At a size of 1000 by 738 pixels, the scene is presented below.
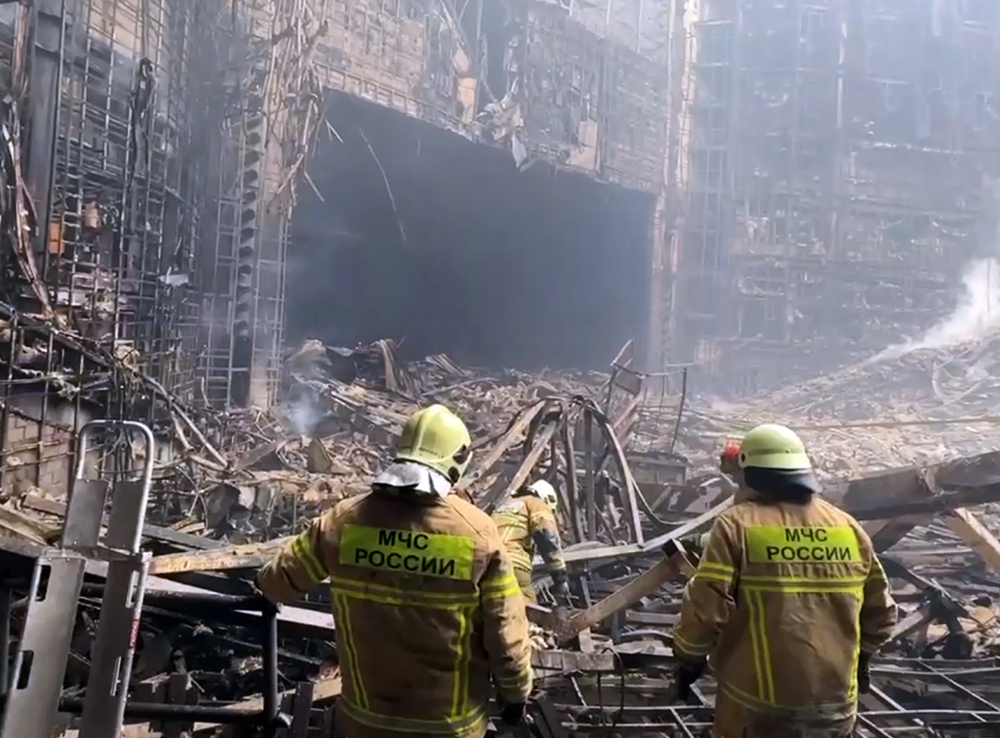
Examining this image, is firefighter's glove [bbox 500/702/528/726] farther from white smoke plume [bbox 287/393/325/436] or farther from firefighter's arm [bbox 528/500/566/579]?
white smoke plume [bbox 287/393/325/436]

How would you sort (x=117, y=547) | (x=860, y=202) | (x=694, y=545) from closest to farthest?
1. (x=117, y=547)
2. (x=694, y=545)
3. (x=860, y=202)

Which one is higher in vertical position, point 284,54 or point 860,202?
point 860,202

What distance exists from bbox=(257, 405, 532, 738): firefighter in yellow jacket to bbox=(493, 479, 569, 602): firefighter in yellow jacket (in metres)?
2.16

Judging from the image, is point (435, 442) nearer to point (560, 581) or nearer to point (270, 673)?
point (270, 673)

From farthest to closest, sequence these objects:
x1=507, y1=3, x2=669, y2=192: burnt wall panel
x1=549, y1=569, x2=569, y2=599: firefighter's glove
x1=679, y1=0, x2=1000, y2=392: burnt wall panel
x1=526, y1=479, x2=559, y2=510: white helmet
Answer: x1=679, y1=0, x2=1000, y2=392: burnt wall panel, x1=507, y1=3, x2=669, y2=192: burnt wall panel, x1=526, y1=479, x2=559, y2=510: white helmet, x1=549, y1=569, x2=569, y2=599: firefighter's glove

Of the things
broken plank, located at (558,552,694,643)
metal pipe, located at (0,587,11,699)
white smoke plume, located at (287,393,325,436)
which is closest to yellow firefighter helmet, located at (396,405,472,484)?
metal pipe, located at (0,587,11,699)

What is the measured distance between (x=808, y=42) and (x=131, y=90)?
25.5 meters

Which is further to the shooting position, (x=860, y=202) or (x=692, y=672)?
(x=860, y=202)

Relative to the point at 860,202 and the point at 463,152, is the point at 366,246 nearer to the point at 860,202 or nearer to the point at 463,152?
the point at 463,152

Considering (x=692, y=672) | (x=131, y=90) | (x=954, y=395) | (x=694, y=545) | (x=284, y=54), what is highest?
(x=284, y=54)

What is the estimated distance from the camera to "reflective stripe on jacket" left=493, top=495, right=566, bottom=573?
192 inches

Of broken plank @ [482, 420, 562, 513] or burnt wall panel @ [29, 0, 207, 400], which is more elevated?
burnt wall panel @ [29, 0, 207, 400]

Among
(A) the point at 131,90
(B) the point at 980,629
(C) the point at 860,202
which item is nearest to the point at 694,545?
(B) the point at 980,629

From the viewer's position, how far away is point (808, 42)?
98.4ft
